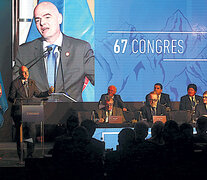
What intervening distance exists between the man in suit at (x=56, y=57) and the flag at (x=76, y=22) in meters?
0.08

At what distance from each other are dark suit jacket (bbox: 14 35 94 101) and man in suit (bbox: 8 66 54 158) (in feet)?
8.03

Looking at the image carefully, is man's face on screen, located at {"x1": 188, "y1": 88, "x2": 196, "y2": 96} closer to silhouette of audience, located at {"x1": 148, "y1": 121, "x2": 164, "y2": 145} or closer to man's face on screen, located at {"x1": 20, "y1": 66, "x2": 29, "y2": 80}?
man's face on screen, located at {"x1": 20, "y1": 66, "x2": 29, "y2": 80}

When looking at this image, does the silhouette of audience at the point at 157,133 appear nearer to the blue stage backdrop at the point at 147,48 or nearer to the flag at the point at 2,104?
the blue stage backdrop at the point at 147,48

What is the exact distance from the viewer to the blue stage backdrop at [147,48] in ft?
24.8

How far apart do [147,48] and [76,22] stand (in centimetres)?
150

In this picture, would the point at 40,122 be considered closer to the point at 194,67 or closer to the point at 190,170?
the point at 190,170

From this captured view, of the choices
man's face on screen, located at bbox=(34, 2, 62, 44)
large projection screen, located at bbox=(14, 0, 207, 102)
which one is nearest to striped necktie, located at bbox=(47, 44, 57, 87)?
man's face on screen, located at bbox=(34, 2, 62, 44)

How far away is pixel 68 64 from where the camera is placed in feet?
24.9

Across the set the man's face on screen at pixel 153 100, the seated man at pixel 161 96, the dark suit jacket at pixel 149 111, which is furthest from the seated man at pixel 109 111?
the seated man at pixel 161 96

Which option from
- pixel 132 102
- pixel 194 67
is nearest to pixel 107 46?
A: pixel 132 102

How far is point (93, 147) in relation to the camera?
9.30 feet

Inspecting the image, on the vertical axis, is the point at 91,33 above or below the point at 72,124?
above

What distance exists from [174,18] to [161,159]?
5370 millimetres

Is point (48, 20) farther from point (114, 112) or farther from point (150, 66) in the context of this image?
point (114, 112)
